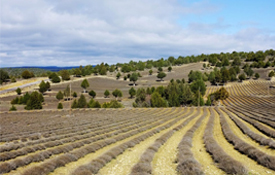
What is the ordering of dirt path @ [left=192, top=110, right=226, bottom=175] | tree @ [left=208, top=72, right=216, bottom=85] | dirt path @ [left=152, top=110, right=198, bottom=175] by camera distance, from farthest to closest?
tree @ [left=208, top=72, right=216, bottom=85] < dirt path @ [left=152, top=110, right=198, bottom=175] < dirt path @ [left=192, top=110, right=226, bottom=175]

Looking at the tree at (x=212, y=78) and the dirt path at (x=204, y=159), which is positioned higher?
the tree at (x=212, y=78)

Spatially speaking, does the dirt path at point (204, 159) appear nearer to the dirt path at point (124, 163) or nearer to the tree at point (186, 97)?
the dirt path at point (124, 163)

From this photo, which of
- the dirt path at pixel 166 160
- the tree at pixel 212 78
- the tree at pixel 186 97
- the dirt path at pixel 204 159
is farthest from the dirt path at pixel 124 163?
the tree at pixel 212 78

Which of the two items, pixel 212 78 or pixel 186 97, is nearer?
pixel 186 97

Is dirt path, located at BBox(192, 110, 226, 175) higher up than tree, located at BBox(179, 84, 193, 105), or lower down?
higher up

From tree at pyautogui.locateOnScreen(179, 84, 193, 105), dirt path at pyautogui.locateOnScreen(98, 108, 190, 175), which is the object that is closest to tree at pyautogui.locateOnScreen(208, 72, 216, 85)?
tree at pyautogui.locateOnScreen(179, 84, 193, 105)

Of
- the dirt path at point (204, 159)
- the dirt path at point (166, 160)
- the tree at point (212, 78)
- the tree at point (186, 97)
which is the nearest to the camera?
the dirt path at point (204, 159)

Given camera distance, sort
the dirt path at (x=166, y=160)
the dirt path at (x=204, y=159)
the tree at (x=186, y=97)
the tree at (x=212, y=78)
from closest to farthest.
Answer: the dirt path at (x=204, y=159), the dirt path at (x=166, y=160), the tree at (x=186, y=97), the tree at (x=212, y=78)

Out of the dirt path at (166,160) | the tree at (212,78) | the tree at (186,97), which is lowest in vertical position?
the tree at (186,97)

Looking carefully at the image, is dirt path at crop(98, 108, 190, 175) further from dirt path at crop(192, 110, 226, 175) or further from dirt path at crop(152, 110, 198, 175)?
dirt path at crop(192, 110, 226, 175)

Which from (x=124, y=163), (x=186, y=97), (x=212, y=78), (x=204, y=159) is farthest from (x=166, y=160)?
(x=212, y=78)

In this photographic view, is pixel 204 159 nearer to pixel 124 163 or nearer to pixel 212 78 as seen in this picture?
pixel 124 163

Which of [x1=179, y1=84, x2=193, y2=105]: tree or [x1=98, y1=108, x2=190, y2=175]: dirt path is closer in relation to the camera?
[x1=98, y1=108, x2=190, y2=175]: dirt path

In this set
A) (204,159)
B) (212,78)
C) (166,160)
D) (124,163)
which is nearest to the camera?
(124,163)
